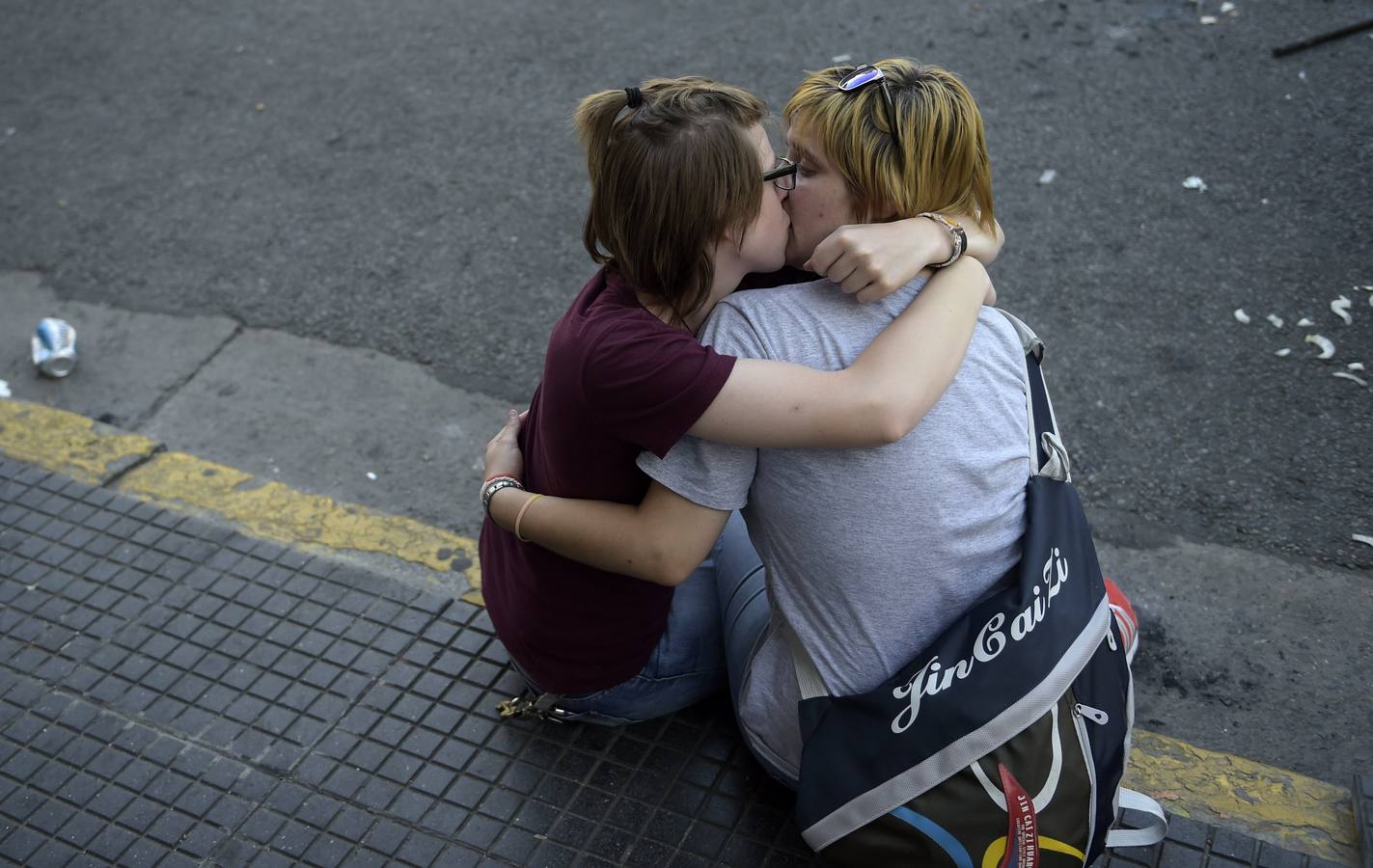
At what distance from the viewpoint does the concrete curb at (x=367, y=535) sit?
2.35 meters

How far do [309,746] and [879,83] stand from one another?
1852 millimetres

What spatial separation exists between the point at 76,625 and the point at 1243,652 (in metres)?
2.88

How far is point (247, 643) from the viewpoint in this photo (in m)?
2.83

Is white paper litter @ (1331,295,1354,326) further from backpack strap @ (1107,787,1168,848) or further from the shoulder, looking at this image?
the shoulder

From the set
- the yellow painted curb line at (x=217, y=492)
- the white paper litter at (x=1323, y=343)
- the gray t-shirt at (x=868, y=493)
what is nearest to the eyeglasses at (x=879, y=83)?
the gray t-shirt at (x=868, y=493)

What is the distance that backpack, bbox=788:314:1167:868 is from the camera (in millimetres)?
1846

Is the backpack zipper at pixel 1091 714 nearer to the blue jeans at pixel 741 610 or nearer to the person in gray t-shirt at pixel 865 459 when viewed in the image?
the person in gray t-shirt at pixel 865 459

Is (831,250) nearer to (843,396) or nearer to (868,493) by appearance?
(843,396)

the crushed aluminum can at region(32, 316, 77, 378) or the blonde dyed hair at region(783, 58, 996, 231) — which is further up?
the blonde dyed hair at region(783, 58, 996, 231)

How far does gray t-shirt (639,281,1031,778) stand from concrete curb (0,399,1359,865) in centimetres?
87

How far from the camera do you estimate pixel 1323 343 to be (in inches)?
140

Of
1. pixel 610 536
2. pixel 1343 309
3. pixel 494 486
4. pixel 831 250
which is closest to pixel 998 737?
pixel 610 536

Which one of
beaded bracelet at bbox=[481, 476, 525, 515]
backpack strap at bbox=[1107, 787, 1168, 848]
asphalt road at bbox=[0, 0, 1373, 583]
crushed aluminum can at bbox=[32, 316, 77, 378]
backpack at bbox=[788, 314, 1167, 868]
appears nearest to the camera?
backpack at bbox=[788, 314, 1167, 868]

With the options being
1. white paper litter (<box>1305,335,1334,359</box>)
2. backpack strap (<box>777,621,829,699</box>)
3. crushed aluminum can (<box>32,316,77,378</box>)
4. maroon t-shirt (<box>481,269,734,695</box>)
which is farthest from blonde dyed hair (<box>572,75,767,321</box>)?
crushed aluminum can (<box>32,316,77,378</box>)
